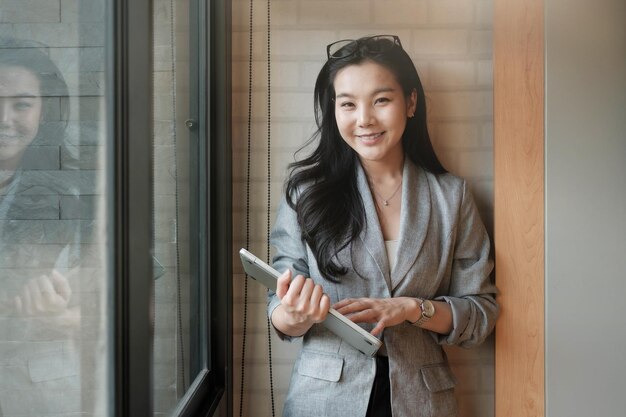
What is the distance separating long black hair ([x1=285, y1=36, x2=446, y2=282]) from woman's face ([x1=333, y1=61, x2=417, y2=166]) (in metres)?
0.03

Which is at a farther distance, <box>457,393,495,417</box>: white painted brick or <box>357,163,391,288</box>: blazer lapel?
<box>457,393,495,417</box>: white painted brick

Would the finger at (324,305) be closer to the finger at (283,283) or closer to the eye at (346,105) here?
the finger at (283,283)

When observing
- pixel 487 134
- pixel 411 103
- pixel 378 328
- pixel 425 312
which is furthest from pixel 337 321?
pixel 487 134

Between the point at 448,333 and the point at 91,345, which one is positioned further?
the point at 448,333

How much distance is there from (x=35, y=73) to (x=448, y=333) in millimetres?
1522

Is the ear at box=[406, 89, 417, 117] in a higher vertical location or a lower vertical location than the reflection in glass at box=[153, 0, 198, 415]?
higher

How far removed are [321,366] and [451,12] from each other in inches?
50.2

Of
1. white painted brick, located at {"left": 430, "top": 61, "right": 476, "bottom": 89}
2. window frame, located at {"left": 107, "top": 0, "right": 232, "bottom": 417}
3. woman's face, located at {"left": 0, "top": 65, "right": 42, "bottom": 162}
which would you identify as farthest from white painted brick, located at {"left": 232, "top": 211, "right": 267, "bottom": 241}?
woman's face, located at {"left": 0, "top": 65, "right": 42, "bottom": 162}

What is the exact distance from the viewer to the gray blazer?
1.98 m

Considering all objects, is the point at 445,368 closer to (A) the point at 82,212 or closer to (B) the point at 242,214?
(B) the point at 242,214

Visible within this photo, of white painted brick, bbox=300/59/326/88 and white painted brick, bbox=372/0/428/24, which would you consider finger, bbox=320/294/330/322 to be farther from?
white painted brick, bbox=372/0/428/24

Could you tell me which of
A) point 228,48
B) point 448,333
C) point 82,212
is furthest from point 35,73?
point 448,333

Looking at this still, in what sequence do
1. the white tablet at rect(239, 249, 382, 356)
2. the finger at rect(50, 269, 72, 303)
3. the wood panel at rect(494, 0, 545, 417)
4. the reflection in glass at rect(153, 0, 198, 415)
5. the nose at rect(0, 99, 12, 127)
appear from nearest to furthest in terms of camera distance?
the nose at rect(0, 99, 12, 127), the finger at rect(50, 269, 72, 303), the reflection in glass at rect(153, 0, 198, 415), the white tablet at rect(239, 249, 382, 356), the wood panel at rect(494, 0, 545, 417)

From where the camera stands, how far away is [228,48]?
7.18 ft
